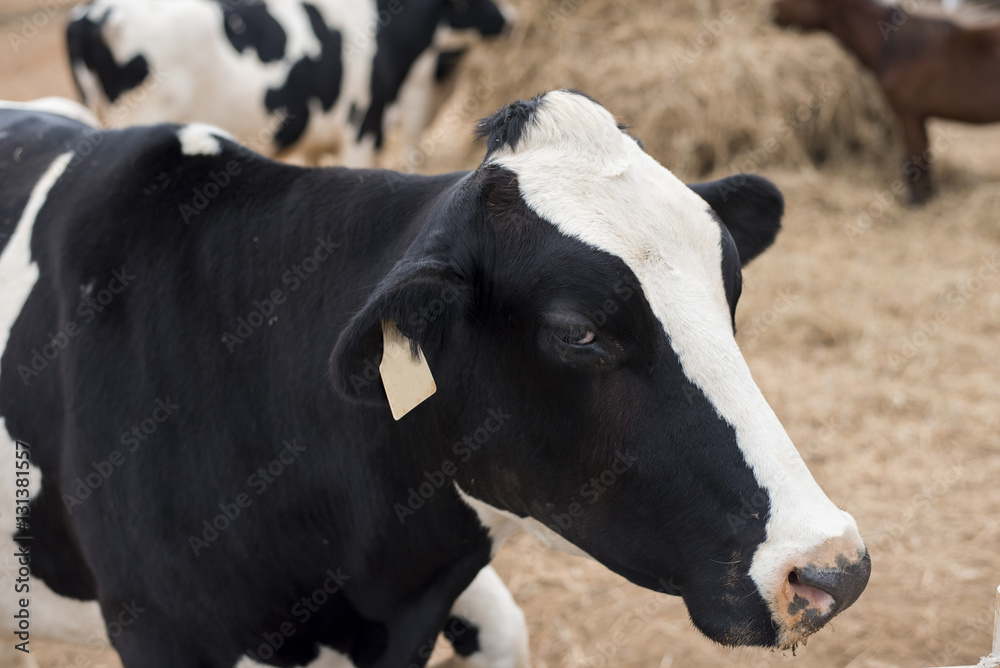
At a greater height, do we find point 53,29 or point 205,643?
point 205,643

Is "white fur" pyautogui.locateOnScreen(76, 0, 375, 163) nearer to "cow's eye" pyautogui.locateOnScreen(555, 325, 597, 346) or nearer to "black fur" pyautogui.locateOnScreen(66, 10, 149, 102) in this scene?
"black fur" pyautogui.locateOnScreen(66, 10, 149, 102)

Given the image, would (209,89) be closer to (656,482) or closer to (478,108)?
(478,108)

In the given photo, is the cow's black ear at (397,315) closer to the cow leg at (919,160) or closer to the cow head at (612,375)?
the cow head at (612,375)

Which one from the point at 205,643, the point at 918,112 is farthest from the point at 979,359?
the point at 205,643

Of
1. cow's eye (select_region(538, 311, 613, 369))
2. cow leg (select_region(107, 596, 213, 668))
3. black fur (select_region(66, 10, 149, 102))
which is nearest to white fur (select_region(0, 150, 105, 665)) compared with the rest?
cow leg (select_region(107, 596, 213, 668))

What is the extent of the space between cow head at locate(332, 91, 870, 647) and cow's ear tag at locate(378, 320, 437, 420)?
4 cm

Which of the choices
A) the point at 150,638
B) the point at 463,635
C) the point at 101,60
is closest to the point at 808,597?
the point at 463,635

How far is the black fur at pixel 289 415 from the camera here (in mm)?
1728

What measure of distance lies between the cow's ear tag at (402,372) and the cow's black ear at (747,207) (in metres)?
0.92

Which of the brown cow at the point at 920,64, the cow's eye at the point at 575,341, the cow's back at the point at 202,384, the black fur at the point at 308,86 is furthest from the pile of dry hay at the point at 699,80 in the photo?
the cow's eye at the point at 575,341

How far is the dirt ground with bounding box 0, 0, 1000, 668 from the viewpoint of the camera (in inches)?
129

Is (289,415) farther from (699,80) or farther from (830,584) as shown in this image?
(699,80)

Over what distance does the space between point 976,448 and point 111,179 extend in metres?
4.07

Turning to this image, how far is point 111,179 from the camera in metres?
2.17
